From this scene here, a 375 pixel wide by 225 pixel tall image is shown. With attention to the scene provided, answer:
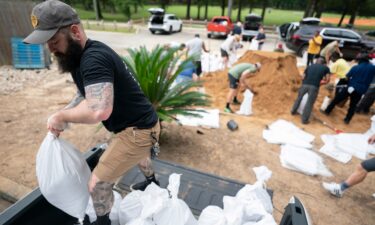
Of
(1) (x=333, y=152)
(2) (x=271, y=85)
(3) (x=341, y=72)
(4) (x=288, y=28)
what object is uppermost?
(4) (x=288, y=28)

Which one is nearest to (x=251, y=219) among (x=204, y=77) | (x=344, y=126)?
(x=344, y=126)

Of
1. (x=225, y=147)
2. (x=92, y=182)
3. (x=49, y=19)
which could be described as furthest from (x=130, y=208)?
(x=225, y=147)

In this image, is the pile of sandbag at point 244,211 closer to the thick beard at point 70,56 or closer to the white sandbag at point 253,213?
the white sandbag at point 253,213

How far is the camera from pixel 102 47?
166 centimetres

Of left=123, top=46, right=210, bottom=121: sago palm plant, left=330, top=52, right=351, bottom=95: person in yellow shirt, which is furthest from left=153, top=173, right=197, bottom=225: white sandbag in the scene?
left=330, top=52, right=351, bottom=95: person in yellow shirt

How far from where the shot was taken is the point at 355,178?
323 centimetres

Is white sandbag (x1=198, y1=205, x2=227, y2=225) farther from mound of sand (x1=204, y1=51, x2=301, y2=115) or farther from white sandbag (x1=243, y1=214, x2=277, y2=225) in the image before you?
mound of sand (x1=204, y1=51, x2=301, y2=115)

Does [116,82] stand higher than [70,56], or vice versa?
[70,56]

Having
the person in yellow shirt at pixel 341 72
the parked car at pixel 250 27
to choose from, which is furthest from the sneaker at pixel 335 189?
the parked car at pixel 250 27

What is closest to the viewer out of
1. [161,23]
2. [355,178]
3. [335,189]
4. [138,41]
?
[355,178]

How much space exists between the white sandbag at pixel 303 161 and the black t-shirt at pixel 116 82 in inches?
111

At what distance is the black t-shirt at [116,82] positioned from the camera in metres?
1.52

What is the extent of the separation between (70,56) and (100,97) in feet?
1.24

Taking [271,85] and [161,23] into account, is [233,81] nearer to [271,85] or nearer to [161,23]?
[271,85]
